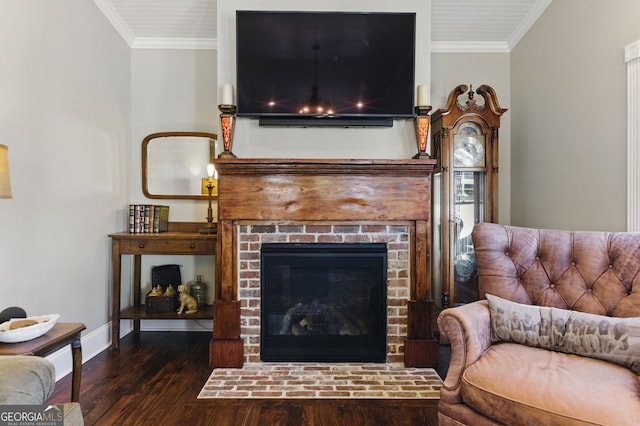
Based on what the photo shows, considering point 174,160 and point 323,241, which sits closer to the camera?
point 323,241

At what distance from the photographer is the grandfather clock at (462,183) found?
2807 mm

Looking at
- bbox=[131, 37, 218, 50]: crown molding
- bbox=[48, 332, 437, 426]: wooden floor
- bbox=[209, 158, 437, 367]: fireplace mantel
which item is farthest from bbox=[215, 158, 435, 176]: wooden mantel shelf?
bbox=[131, 37, 218, 50]: crown molding

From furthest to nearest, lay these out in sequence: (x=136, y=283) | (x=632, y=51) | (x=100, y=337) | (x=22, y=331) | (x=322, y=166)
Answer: (x=136, y=283)
(x=100, y=337)
(x=322, y=166)
(x=632, y=51)
(x=22, y=331)

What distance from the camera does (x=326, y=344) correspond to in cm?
244

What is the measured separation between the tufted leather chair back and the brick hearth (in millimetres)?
A: 678

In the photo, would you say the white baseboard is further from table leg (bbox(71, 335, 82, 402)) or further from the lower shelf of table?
table leg (bbox(71, 335, 82, 402))

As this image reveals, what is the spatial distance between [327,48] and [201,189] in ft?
5.40

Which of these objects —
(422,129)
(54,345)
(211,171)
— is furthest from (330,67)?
(54,345)

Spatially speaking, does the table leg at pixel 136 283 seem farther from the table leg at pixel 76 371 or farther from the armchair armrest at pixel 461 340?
the armchair armrest at pixel 461 340

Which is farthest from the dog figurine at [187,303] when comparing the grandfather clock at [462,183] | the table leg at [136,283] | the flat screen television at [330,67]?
the grandfather clock at [462,183]

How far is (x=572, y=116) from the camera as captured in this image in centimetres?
241

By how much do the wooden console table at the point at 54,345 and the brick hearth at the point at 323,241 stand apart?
984mm

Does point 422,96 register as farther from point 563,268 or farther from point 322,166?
point 563,268

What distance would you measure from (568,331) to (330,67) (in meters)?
2.05
